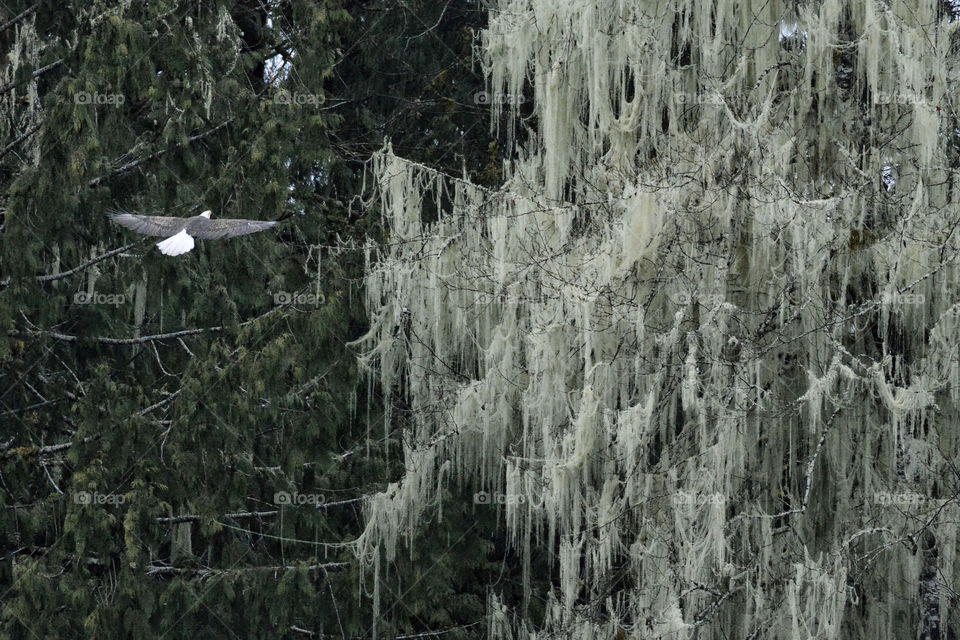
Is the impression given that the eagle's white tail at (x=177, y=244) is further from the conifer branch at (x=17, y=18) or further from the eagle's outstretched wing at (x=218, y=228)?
the conifer branch at (x=17, y=18)

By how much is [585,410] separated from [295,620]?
9.09 feet

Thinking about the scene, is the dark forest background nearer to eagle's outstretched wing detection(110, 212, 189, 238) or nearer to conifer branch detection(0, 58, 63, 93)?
conifer branch detection(0, 58, 63, 93)

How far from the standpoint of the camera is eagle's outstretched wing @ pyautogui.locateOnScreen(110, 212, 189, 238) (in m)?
6.86

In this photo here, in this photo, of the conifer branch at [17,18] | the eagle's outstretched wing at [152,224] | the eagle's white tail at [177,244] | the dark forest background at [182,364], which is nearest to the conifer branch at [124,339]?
the dark forest background at [182,364]

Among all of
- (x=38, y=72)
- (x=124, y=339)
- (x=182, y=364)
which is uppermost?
(x=38, y=72)

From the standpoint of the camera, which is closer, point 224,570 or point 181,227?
point 181,227

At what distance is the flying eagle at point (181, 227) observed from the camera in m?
6.80

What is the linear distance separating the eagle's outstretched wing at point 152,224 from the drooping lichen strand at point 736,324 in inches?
63.9

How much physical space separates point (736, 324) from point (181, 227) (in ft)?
9.14

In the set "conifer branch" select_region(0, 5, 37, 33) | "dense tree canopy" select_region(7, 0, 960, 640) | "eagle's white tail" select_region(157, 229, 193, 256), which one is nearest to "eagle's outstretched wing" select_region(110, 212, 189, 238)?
"eagle's white tail" select_region(157, 229, 193, 256)

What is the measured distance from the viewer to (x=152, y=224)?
6.98m

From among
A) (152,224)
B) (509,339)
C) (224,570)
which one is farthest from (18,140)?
(509,339)

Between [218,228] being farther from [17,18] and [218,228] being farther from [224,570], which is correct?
[17,18]

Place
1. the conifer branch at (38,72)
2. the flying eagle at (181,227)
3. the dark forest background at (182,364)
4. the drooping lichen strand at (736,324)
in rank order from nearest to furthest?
the drooping lichen strand at (736,324) < the flying eagle at (181,227) < the dark forest background at (182,364) < the conifer branch at (38,72)
